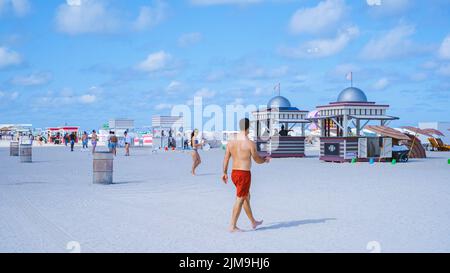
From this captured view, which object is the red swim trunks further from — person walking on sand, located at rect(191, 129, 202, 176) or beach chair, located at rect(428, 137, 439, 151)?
beach chair, located at rect(428, 137, 439, 151)

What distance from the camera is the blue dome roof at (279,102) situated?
38938 mm

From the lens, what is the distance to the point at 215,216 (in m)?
9.77

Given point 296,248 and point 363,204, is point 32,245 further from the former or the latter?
point 363,204

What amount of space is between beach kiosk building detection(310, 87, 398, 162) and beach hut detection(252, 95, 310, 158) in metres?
2.01

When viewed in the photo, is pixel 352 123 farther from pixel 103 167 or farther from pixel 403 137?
pixel 103 167

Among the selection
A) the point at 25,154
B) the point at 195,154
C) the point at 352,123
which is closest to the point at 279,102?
the point at 352,123

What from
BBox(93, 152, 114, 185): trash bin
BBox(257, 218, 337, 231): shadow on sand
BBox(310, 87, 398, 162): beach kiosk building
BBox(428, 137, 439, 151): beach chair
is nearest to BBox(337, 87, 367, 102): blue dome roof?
BBox(310, 87, 398, 162): beach kiosk building

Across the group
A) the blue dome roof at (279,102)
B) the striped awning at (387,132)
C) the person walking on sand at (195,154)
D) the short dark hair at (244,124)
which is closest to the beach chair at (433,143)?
the blue dome roof at (279,102)

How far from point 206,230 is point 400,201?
544 centimetres

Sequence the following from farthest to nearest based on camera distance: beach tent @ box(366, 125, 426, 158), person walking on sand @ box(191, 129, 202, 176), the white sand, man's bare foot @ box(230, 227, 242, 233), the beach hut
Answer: the beach hut, beach tent @ box(366, 125, 426, 158), person walking on sand @ box(191, 129, 202, 176), man's bare foot @ box(230, 227, 242, 233), the white sand

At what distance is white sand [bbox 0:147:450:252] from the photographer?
291 inches

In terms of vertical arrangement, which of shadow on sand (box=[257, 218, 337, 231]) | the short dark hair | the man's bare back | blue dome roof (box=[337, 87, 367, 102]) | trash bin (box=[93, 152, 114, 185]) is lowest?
shadow on sand (box=[257, 218, 337, 231])

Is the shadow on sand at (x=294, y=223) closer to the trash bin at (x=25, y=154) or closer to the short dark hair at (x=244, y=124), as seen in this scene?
the short dark hair at (x=244, y=124)
